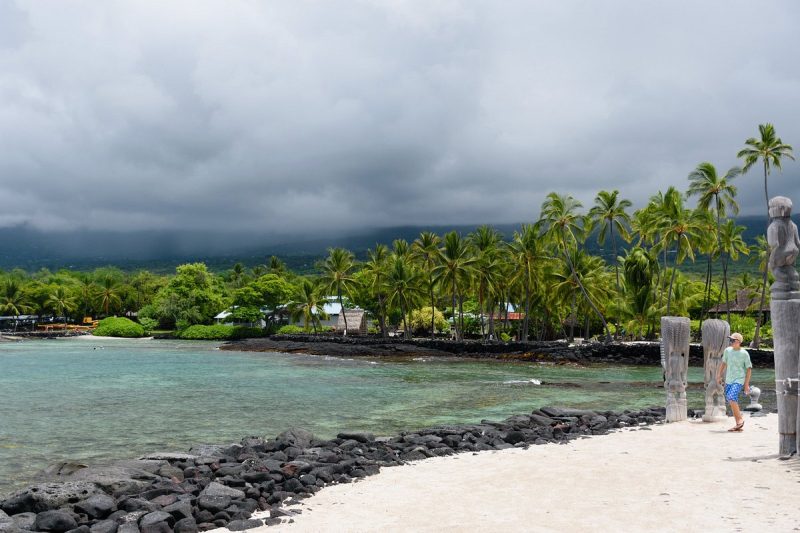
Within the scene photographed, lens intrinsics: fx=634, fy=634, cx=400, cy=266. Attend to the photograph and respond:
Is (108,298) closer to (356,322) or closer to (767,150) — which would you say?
(356,322)

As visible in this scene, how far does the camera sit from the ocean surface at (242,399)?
16.4m

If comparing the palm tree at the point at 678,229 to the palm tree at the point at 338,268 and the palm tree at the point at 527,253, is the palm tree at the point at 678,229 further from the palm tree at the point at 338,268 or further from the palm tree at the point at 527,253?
the palm tree at the point at 338,268

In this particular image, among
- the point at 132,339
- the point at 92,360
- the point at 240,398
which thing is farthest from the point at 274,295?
the point at 240,398

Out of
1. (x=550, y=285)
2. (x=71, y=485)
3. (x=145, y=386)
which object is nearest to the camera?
(x=71, y=485)

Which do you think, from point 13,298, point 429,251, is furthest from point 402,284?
point 13,298

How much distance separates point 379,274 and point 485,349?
63.5ft

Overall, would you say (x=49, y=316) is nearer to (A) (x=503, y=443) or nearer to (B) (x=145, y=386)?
(B) (x=145, y=386)

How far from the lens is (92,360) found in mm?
49625

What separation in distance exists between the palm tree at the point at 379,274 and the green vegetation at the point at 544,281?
17 centimetres

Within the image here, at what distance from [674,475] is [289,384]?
24929 millimetres

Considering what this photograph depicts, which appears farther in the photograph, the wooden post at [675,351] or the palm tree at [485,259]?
the palm tree at [485,259]

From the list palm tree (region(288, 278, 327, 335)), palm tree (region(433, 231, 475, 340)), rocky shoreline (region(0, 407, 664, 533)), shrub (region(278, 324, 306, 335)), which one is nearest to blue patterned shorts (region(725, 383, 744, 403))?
rocky shoreline (region(0, 407, 664, 533))

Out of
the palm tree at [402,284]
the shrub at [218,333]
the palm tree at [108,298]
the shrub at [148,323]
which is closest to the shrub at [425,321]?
the palm tree at [402,284]

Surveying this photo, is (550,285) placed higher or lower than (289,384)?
higher
